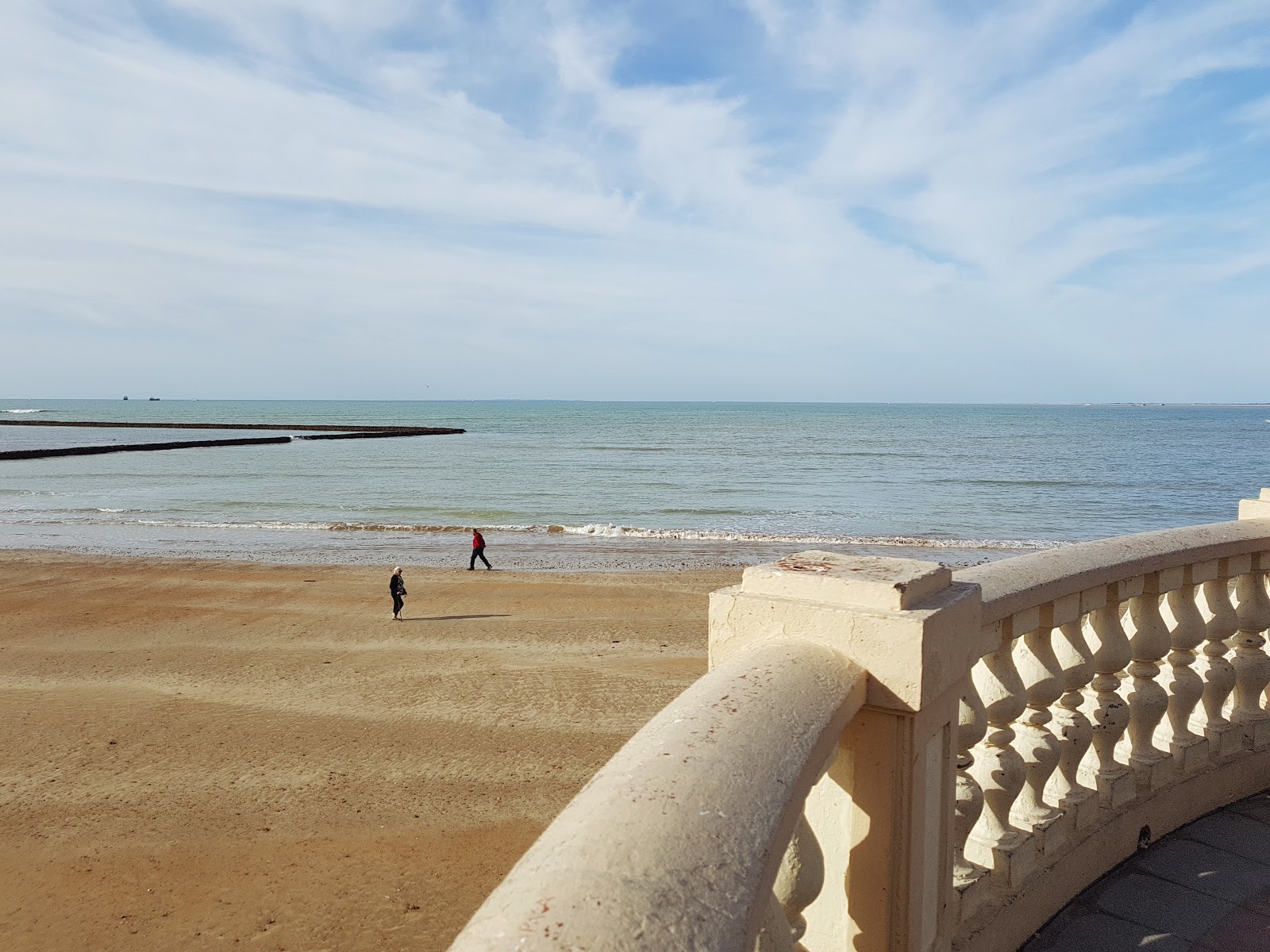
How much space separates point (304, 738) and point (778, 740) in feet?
30.6

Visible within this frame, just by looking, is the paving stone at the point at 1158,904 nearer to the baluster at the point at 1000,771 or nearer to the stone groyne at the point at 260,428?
the baluster at the point at 1000,771

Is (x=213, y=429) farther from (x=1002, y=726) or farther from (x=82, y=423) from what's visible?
(x=1002, y=726)

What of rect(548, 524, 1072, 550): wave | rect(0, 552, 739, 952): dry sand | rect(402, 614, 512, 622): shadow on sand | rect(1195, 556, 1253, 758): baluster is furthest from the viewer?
rect(548, 524, 1072, 550): wave

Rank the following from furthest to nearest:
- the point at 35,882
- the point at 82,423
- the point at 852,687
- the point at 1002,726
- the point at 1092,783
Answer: the point at 82,423, the point at 35,882, the point at 1092,783, the point at 1002,726, the point at 852,687

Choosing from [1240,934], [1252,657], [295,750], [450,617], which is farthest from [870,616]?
[450,617]

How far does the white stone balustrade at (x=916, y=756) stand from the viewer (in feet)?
3.49

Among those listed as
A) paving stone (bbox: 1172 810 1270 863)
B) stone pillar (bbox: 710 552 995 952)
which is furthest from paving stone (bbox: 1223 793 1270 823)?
stone pillar (bbox: 710 552 995 952)

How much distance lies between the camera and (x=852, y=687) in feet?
5.76

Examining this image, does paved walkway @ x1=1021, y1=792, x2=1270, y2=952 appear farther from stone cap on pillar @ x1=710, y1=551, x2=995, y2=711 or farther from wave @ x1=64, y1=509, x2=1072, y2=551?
wave @ x1=64, y1=509, x2=1072, y2=551

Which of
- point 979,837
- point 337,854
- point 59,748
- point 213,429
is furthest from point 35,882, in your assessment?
point 213,429

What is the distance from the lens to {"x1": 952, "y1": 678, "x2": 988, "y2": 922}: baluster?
2.49 m

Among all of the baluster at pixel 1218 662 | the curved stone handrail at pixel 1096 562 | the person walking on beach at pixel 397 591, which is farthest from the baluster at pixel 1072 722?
the person walking on beach at pixel 397 591

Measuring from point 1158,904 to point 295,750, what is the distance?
27.1 feet

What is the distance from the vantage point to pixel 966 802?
253cm
